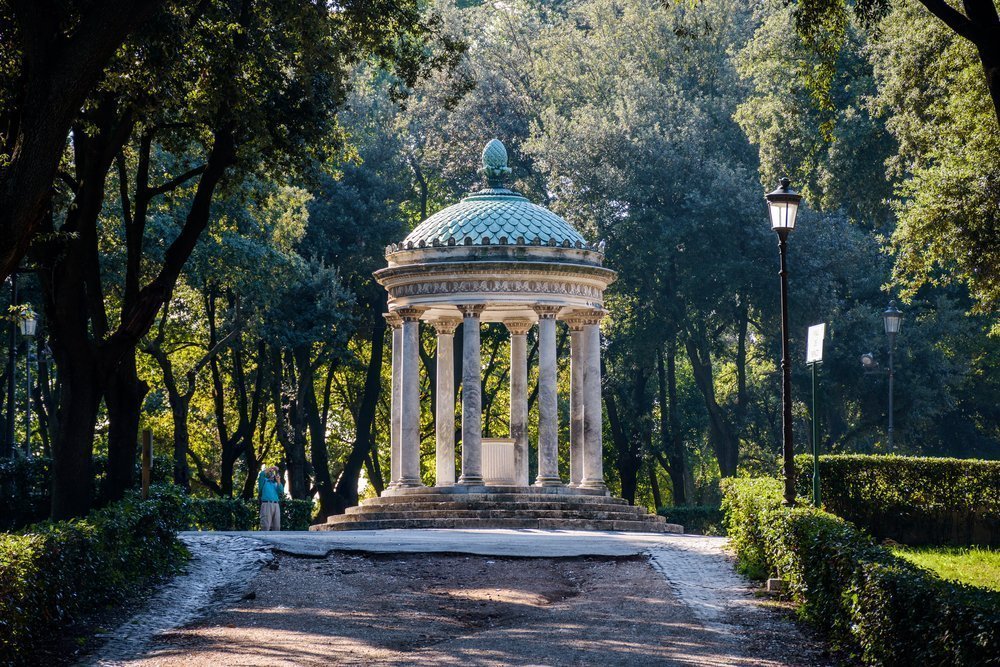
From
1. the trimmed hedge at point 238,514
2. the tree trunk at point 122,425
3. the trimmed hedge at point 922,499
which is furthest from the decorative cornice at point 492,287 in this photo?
the tree trunk at point 122,425

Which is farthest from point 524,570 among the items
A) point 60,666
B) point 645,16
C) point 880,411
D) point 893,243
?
point 645,16

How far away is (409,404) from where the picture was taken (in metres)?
35.3

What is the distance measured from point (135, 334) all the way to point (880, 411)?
33238mm

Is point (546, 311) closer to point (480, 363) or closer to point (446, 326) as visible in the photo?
point (480, 363)

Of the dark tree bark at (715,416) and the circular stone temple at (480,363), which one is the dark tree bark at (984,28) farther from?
the dark tree bark at (715,416)

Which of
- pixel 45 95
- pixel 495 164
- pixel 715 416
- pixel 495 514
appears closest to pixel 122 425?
pixel 45 95

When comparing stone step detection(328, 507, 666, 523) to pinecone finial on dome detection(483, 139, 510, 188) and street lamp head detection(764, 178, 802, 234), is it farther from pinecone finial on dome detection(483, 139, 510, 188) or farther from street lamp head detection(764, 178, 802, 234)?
street lamp head detection(764, 178, 802, 234)

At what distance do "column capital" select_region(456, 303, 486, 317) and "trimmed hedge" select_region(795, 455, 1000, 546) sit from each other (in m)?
11.1

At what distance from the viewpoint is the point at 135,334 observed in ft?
65.7

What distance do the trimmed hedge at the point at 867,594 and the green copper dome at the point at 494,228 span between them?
614 inches

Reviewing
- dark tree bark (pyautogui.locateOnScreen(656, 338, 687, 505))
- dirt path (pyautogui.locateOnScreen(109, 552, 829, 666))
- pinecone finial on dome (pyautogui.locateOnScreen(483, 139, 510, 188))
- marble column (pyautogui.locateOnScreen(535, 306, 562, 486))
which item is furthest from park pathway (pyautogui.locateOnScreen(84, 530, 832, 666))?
dark tree bark (pyautogui.locateOnScreen(656, 338, 687, 505))

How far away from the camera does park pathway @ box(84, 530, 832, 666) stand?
1330 cm

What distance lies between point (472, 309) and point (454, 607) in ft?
59.0

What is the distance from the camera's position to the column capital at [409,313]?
115ft
